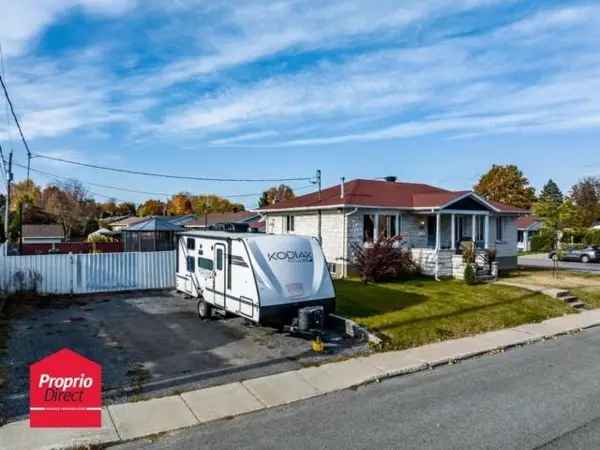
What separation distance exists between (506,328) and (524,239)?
42.9m

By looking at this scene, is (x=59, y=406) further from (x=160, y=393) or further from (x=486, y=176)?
(x=486, y=176)

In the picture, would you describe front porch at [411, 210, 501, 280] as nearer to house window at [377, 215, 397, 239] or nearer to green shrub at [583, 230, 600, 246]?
house window at [377, 215, 397, 239]

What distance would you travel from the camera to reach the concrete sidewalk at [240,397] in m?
5.90

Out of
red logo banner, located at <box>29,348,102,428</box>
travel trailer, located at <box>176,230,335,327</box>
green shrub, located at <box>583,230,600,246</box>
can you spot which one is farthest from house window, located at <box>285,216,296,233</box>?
green shrub, located at <box>583,230,600,246</box>

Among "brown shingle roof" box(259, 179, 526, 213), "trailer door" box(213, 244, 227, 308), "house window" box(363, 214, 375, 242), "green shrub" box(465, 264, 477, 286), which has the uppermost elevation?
"brown shingle roof" box(259, 179, 526, 213)

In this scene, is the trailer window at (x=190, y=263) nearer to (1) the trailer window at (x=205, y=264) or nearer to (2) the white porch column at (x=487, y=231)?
(1) the trailer window at (x=205, y=264)

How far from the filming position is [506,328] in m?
12.3

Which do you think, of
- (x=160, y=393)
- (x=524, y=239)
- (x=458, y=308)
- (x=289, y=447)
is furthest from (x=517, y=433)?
(x=524, y=239)

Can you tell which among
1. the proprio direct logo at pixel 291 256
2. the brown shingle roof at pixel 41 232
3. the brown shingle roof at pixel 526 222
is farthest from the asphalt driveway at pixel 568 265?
the brown shingle roof at pixel 41 232

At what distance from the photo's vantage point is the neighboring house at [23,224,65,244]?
45594 mm

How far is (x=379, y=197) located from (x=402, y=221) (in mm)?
1611

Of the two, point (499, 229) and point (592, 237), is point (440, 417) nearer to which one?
point (499, 229)

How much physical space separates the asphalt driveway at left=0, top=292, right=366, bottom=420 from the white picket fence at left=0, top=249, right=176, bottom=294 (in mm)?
1230

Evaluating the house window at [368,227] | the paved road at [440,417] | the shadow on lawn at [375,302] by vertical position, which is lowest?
the paved road at [440,417]
